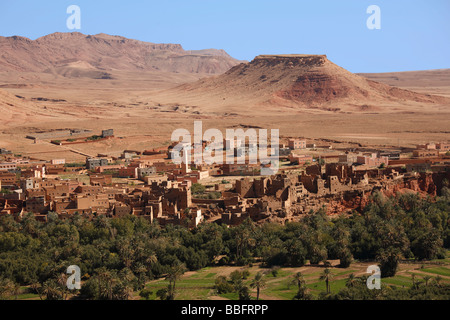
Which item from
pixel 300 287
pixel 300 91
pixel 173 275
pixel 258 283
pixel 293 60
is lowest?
pixel 300 287

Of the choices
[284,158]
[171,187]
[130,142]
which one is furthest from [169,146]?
[171,187]

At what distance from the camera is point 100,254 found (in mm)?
32188

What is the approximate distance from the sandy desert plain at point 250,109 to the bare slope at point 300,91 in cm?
19

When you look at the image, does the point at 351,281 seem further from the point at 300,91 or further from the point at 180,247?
the point at 300,91

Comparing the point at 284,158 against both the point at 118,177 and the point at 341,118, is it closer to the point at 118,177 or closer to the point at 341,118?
the point at 118,177

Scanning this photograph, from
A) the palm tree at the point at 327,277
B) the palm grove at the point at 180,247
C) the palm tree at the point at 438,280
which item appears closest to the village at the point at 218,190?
the palm grove at the point at 180,247

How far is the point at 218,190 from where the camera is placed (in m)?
43.4

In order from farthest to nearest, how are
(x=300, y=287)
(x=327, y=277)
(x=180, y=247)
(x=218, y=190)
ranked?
(x=218, y=190) < (x=180, y=247) < (x=327, y=277) < (x=300, y=287)

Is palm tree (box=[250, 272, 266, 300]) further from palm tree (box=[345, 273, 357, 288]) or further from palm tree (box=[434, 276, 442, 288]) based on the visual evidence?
palm tree (box=[434, 276, 442, 288])

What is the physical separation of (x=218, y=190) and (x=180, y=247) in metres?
11.2

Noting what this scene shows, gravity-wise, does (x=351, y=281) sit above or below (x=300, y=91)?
below

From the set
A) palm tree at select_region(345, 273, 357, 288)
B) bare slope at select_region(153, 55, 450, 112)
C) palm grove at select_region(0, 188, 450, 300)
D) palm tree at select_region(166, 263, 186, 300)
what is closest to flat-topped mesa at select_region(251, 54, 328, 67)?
bare slope at select_region(153, 55, 450, 112)

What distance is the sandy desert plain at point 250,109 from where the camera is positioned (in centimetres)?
8031

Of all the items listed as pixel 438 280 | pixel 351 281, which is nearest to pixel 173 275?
pixel 351 281
